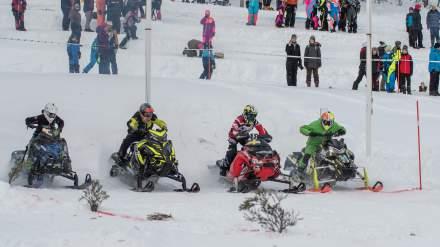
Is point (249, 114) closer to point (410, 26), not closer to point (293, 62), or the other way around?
point (293, 62)

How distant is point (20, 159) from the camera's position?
48.4 feet

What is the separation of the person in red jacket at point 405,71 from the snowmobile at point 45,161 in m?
12.3

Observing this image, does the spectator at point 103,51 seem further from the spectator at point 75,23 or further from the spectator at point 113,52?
the spectator at point 75,23

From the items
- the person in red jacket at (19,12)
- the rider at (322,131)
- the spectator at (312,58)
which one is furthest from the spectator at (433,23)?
the rider at (322,131)

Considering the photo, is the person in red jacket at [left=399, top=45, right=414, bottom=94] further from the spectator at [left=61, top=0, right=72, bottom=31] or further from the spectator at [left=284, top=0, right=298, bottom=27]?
the spectator at [left=61, top=0, right=72, bottom=31]

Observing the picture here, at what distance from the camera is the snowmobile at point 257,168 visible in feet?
47.4

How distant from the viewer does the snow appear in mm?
9500

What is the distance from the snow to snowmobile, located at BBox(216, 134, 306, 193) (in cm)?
70

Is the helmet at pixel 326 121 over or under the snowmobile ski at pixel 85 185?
over

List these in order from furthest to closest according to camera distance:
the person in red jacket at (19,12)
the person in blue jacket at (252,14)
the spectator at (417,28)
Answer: the person in blue jacket at (252,14)
the spectator at (417,28)
the person in red jacket at (19,12)

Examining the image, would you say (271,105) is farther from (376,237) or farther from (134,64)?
(376,237)

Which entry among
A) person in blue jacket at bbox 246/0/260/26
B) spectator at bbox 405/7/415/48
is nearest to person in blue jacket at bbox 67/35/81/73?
person in blue jacket at bbox 246/0/260/26

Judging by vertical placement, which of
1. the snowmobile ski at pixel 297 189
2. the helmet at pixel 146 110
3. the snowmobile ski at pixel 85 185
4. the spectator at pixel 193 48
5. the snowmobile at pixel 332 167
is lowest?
the snowmobile ski at pixel 297 189

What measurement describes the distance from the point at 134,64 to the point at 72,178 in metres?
13.7
